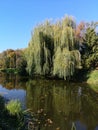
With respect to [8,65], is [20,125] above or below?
below

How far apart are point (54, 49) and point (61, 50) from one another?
114 cm

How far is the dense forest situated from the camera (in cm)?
2533

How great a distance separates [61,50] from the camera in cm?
2611

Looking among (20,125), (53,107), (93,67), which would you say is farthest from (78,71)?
(20,125)

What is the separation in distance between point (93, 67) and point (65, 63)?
213 inches

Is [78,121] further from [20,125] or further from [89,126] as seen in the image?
[20,125]

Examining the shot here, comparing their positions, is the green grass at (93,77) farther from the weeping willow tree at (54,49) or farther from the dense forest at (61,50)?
the weeping willow tree at (54,49)

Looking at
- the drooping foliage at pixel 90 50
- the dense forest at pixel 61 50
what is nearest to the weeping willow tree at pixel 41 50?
the dense forest at pixel 61 50

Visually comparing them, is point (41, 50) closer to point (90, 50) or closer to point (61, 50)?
point (61, 50)

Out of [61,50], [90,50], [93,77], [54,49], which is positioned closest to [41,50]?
[54,49]

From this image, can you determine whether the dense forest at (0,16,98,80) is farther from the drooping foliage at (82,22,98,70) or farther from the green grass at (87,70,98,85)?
the green grass at (87,70,98,85)

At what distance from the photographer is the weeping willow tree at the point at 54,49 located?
25.2 metres

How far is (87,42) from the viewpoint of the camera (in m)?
28.8

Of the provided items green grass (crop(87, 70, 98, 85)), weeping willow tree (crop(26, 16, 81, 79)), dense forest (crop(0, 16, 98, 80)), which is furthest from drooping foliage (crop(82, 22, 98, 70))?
weeping willow tree (crop(26, 16, 81, 79))
